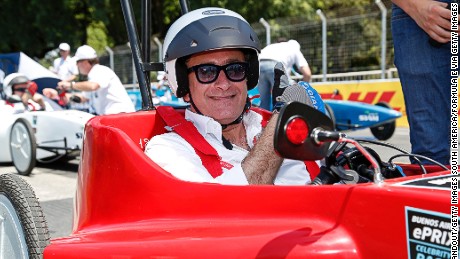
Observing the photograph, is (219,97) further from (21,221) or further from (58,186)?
(58,186)

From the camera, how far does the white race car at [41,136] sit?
770 cm

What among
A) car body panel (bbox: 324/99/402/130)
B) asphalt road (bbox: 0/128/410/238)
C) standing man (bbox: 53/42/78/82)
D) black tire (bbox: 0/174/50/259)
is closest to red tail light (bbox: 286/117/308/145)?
black tire (bbox: 0/174/50/259)

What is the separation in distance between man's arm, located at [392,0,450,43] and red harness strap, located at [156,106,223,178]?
3.15 feet

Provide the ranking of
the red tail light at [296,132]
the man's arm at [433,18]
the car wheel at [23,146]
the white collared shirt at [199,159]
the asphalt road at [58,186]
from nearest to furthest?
the red tail light at [296,132]
the white collared shirt at [199,159]
the man's arm at [433,18]
the asphalt road at [58,186]
the car wheel at [23,146]

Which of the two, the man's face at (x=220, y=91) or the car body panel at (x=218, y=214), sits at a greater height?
the man's face at (x=220, y=91)

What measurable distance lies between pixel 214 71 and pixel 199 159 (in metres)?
0.38

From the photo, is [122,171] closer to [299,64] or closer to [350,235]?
[350,235]

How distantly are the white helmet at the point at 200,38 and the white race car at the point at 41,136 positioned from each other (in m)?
5.03

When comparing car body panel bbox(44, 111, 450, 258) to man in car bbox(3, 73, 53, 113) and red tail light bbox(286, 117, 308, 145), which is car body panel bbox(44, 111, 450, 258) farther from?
man in car bbox(3, 73, 53, 113)

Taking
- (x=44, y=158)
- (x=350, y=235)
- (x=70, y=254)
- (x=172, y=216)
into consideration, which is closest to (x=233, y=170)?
(x=172, y=216)

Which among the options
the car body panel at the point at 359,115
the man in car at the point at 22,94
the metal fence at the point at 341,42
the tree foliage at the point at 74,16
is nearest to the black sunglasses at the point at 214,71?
the man in car at the point at 22,94

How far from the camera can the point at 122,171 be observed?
7.40 feet

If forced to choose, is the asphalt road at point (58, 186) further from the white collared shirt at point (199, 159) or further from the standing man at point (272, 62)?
the standing man at point (272, 62)

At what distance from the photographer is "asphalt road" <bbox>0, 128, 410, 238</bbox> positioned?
15.6 feet
